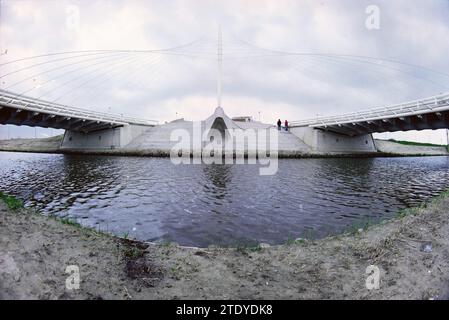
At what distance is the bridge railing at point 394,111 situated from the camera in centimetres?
3397

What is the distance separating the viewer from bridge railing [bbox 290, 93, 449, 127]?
1337 inches

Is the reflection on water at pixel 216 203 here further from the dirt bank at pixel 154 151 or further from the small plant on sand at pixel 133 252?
the dirt bank at pixel 154 151

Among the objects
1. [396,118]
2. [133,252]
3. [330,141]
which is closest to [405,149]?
[330,141]

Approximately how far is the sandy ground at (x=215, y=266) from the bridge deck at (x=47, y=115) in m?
32.6

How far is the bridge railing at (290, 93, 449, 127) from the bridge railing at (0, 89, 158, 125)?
4171cm

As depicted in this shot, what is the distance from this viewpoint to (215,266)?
6492 millimetres

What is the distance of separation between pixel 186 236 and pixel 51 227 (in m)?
4.41

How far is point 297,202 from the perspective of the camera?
16.1 metres

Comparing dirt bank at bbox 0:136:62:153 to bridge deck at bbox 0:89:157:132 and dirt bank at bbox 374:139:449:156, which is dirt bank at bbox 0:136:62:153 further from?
dirt bank at bbox 374:139:449:156

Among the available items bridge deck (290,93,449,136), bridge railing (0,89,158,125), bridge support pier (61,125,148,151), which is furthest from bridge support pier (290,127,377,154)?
bridge railing (0,89,158,125)

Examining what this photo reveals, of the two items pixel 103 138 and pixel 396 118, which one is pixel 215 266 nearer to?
pixel 396 118

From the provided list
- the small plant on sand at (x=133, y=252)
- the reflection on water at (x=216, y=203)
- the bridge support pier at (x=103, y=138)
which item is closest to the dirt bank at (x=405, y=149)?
the reflection on water at (x=216, y=203)

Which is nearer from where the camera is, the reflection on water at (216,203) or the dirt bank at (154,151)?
the reflection on water at (216,203)
